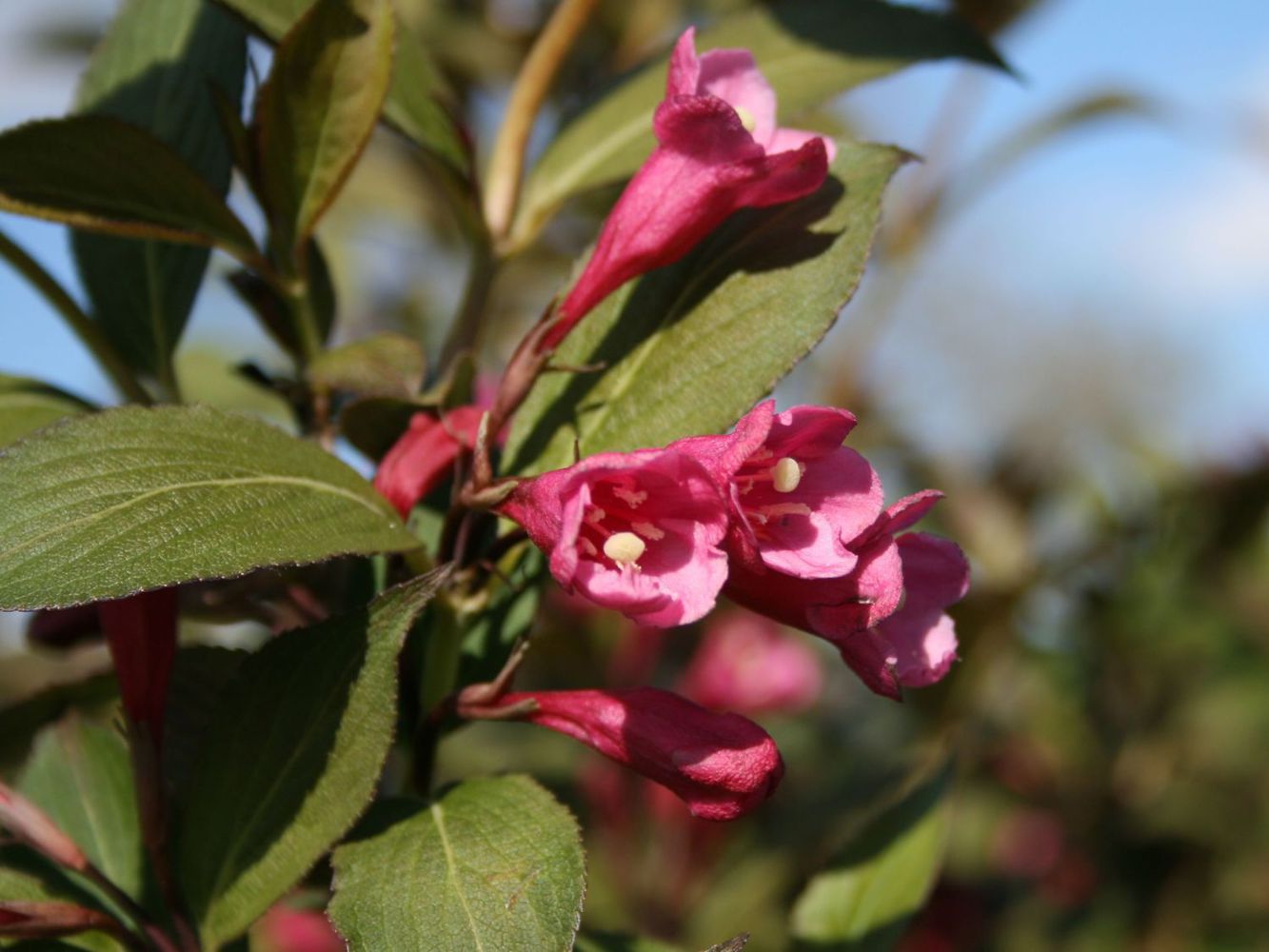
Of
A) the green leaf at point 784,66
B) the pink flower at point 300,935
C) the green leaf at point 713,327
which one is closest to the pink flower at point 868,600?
the green leaf at point 713,327

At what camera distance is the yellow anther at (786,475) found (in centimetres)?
67

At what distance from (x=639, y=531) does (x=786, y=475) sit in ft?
0.26

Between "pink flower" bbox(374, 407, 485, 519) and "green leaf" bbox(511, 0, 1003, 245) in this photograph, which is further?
"green leaf" bbox(511, 0, 1003, 245)

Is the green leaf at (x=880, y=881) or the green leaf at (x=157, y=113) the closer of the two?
the green leaf at (x=157, y=113)

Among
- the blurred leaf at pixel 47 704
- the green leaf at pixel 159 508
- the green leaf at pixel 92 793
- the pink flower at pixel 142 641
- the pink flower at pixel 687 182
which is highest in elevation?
the pink flower at pixel 687 182

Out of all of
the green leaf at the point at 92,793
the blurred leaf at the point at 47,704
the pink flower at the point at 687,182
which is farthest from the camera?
the blurred leaf at the point at 47,704

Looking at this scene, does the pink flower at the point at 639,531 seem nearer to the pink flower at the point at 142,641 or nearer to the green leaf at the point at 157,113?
the pink flower at the point at 142,641

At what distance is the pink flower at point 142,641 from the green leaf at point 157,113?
10.1 inches

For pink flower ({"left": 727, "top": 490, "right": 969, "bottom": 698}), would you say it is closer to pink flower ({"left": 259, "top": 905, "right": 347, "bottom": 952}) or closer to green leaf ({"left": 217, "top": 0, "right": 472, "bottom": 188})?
green leaf ({"left": 217, "top": 0, "right": 472, "bottom": 188})

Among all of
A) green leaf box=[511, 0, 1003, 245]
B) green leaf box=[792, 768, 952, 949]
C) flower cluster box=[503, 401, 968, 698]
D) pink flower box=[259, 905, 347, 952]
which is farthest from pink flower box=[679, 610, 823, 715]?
flower cluster box=[503, 401, 968, 698]

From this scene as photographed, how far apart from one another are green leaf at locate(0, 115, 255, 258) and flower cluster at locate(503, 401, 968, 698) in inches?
12.5

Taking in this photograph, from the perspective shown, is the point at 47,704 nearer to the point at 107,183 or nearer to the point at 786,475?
the point at 107,183

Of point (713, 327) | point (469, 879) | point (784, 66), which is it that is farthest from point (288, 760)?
point (784, 66)

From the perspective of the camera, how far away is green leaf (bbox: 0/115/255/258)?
0.79 metres
